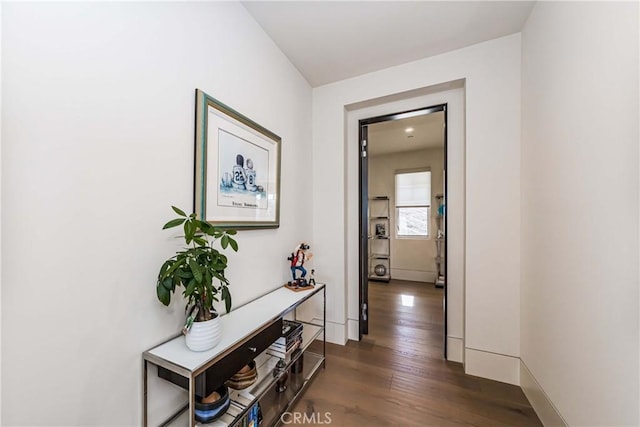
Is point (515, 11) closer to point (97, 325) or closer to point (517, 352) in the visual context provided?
point (517, 352)

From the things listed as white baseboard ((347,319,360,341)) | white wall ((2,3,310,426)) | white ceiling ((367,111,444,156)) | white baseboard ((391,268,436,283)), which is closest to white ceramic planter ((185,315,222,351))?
white wall ((2,3,310,426))

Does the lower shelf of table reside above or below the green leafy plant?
below

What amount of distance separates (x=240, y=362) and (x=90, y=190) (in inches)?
37.6

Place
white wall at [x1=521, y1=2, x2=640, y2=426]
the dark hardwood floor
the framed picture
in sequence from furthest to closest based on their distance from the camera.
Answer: the dark hardwood floor → the framed picture → white wall at [x1=521, y1=2, x2=640, y2=426]

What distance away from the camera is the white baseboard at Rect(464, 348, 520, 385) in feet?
5.88

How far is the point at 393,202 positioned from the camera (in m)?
4.95

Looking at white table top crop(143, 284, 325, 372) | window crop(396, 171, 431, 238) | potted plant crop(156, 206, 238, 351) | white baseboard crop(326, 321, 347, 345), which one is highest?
window crop(396, 171, 431, 238)

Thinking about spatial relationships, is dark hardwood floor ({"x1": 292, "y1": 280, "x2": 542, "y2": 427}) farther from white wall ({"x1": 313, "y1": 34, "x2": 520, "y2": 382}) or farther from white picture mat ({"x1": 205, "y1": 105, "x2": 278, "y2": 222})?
white picture mat ({"x1": 205, "y1": 105, "x2": 278, "y2": 222})

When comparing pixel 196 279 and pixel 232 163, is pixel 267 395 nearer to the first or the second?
pixel 196 279

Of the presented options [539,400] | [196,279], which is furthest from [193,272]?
[539,400]

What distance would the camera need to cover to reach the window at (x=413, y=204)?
4676 mm

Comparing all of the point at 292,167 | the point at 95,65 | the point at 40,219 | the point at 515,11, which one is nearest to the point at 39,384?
the point at 40,219

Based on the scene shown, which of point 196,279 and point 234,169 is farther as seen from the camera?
point 234,169

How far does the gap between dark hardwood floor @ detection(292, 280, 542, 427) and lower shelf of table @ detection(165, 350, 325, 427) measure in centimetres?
8
